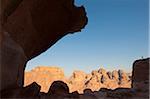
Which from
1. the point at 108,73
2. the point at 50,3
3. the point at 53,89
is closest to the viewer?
the point at 53,89

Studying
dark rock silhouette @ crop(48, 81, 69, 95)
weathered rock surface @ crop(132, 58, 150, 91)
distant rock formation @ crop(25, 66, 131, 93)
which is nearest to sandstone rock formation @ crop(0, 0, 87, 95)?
dark rock silhouette @ crop(48, 81, 69, 95)

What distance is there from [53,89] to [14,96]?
881 mm

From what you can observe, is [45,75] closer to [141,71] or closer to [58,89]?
[141,71]

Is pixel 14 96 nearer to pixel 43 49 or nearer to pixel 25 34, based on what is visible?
pixel 25 34

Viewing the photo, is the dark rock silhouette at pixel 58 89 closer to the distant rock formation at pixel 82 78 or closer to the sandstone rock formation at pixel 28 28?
the sandstone rock formation at pixel 28 28

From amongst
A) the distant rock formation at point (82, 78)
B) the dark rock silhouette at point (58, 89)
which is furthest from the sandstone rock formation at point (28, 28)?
the distant rock formation at point (82, 78)

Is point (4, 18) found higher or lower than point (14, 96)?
higher

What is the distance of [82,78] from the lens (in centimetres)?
8425

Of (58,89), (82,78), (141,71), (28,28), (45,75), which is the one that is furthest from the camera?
(82,78)

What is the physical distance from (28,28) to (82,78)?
250 ft

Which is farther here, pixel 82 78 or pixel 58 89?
pixel 82 78

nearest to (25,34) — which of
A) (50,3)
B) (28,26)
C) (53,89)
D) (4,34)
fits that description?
(28,26)

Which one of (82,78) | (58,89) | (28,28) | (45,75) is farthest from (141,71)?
(82,78)

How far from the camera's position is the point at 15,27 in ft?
24.7
